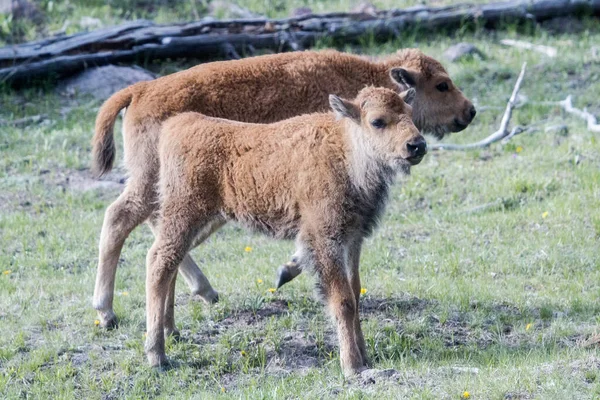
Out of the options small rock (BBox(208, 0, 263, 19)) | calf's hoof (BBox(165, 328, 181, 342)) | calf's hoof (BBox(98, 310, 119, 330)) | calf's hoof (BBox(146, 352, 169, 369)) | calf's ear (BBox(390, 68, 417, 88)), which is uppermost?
calf's ear (BBox(390, 68, 417, 88))

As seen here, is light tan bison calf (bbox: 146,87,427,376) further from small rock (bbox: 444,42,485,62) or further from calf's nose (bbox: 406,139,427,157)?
small rock (bbox: 444,42,485,62)

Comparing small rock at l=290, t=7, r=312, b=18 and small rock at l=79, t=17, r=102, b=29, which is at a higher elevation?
small rock at l=290, t=7, r=312, b=18

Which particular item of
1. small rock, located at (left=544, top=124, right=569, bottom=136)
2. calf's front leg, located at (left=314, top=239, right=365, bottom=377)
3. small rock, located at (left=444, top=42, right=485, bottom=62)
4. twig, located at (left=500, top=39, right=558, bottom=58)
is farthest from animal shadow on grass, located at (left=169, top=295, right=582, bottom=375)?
twig, located at (left=500, top=39, right=558, bottom=58)

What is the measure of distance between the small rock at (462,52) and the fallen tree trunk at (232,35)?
0.92 meters

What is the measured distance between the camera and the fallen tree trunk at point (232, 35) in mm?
14023

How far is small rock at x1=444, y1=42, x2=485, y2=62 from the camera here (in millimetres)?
14773

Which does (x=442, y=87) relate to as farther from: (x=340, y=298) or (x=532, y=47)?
(x=532, y=47)

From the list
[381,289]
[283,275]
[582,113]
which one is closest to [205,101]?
[283,275]

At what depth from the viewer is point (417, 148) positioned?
6703 mm

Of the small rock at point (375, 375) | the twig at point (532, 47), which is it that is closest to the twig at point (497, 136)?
the twig at point (532, 47)

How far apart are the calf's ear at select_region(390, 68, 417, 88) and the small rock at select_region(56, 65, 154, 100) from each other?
18.5 feet

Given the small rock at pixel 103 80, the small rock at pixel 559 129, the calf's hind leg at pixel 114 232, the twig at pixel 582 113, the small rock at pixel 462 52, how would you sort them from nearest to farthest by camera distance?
1. the calf's hind leg at pixel 114 232
2. the twig at pixel 582 113
3. the small rock at pixel 559 129
4. the small rock at pixel 103 80
5. the small rock at pixel 462 52

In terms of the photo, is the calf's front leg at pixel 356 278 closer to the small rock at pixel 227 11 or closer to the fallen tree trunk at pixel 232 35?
the fallen tree trunk at pixel 232 35

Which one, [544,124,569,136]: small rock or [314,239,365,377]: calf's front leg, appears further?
[544,124,569,136]: small rock
